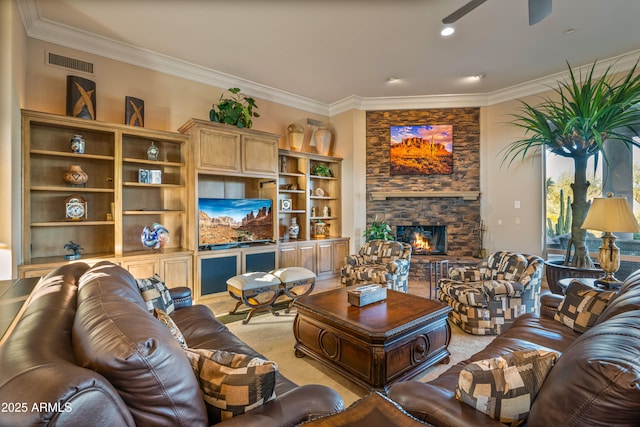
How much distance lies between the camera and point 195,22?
3.20m

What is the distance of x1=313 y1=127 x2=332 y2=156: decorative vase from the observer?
5547 millimetres

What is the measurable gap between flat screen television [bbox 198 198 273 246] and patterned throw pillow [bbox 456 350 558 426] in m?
3.67

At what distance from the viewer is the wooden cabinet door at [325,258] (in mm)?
5145

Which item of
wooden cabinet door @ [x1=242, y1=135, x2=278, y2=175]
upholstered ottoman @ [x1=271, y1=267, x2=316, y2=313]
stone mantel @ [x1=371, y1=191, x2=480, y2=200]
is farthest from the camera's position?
stone mantel @ [x1=371, y1=191, x2=480, y2=200]

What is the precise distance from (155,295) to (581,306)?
2.95 meters

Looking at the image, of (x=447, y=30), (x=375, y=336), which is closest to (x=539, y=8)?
(x=447, y=30)

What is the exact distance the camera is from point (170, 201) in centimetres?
407

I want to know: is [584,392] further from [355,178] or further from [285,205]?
[355,178]

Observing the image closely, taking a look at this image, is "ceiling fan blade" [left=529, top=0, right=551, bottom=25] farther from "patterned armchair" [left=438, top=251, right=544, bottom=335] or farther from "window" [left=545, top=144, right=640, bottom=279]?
"window" [left=545, top=144, right=640, bottom=279]

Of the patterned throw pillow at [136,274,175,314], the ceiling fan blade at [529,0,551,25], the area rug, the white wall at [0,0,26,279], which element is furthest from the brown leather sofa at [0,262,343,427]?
the ceiling fan blade at [529,0,551,25]

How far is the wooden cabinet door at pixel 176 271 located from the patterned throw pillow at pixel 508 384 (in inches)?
139

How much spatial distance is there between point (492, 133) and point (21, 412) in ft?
20.2

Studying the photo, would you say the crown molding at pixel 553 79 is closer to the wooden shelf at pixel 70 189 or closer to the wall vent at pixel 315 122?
the wall vent at pixel 315 122

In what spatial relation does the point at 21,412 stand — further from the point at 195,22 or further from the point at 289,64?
the point at 289,64
